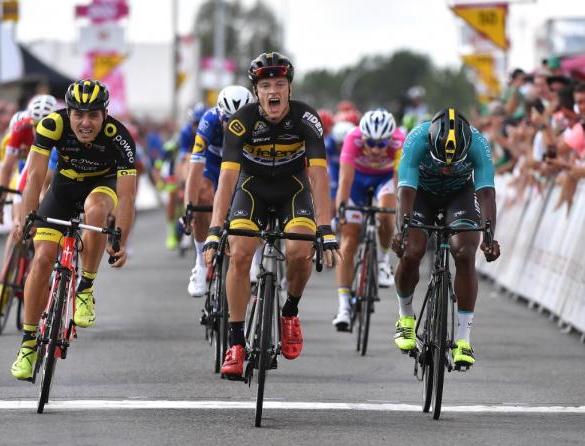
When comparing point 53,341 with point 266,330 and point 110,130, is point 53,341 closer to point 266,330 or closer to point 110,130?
point 266,330

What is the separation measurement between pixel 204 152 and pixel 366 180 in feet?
7.27

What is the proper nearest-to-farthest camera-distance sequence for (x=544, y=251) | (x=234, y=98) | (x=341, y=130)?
(x=234, y=98)
(x=544, y=251)
(x=341, y=130)

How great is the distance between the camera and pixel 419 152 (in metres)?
10.8

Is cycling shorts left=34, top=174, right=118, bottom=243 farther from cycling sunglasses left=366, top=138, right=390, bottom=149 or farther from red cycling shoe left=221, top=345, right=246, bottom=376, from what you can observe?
cycling sunglasses left=366, top=138, right=390, bottom=149

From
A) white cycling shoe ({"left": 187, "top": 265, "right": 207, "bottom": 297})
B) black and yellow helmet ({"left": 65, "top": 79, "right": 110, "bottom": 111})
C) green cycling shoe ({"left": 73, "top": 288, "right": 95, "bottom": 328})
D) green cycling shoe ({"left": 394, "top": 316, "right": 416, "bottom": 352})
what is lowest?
white cycling shoe ({"left": 187, "top": 265, "right": 207, "bottom": 297})

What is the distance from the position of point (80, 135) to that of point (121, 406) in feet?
5.72

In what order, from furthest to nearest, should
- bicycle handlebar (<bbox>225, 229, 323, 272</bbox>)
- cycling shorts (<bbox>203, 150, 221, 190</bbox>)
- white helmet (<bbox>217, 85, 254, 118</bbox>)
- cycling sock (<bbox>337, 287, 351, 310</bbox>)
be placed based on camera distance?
1. cycling sock (<bbox>337, 287, 351, 310</bbox>)
2. cycling shorts (<bbox>203, 150, 221, 190</bbox>)
3. white helmet (<bbox>217, 85, 254, 118</bbox>)
4. bicycle handlebar (<bbox>225, 229, 323, 272</bbox>)

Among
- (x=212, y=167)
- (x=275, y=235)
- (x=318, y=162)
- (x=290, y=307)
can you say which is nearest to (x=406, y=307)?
(x=290, y=307)

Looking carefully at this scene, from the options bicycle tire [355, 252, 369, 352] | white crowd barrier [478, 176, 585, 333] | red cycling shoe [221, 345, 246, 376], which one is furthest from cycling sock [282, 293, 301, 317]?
white crowd barrier [478, 176, 585, 333]

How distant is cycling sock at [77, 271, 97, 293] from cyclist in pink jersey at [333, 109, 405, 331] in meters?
3.63

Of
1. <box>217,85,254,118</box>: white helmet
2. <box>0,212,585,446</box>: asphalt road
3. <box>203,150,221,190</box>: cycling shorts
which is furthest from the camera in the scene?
<box>203,150,221,190</box>: cycling shorts

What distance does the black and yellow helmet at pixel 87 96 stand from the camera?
10.7 m

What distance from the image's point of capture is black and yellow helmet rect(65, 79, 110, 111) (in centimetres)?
1073

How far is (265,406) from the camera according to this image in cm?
1062
